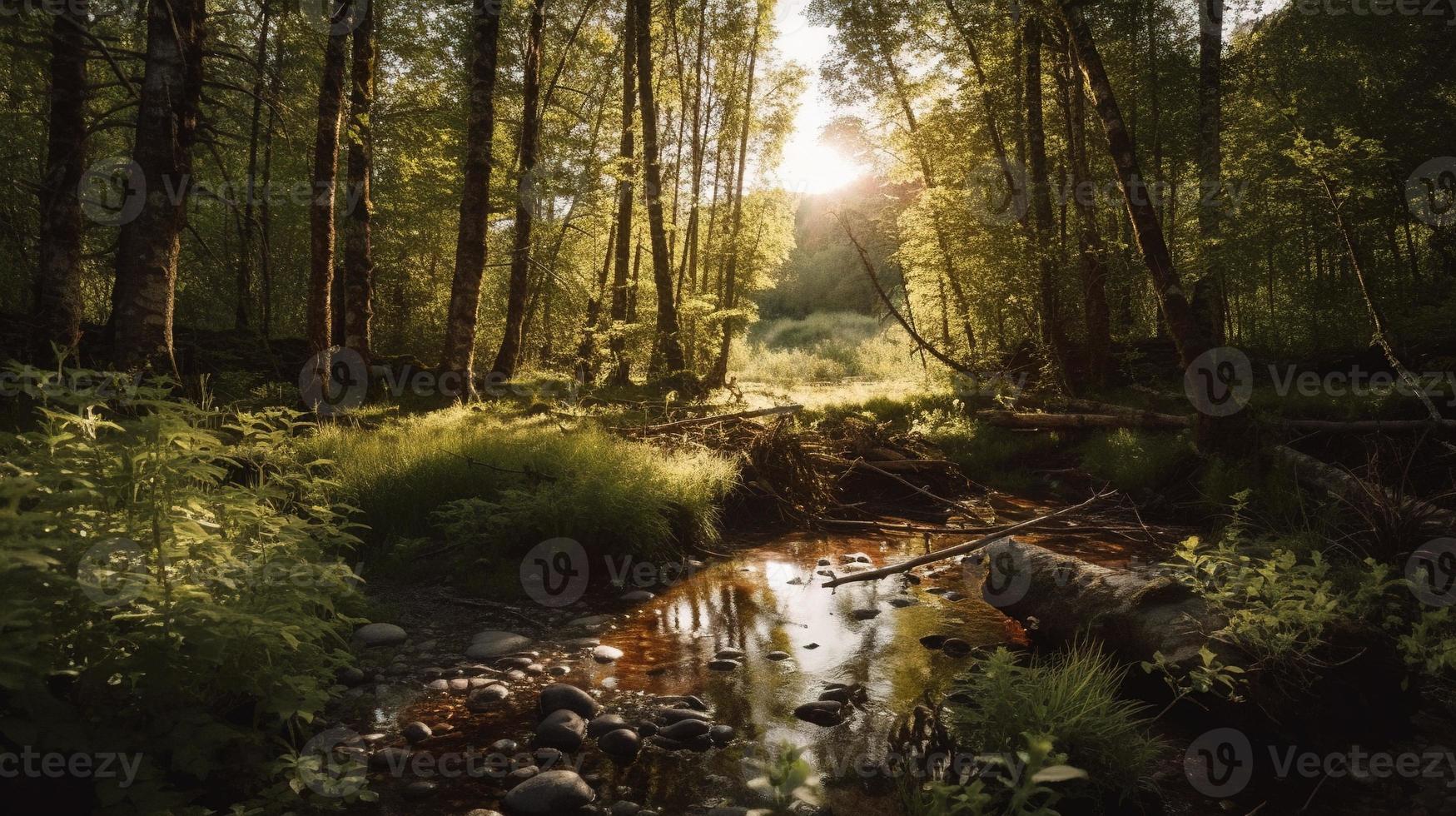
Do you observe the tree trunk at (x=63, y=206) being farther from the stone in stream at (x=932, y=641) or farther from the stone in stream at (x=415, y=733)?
the stone in stream at (x=932, y=641)

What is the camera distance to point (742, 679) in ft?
15.3

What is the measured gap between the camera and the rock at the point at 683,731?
384 centimetres

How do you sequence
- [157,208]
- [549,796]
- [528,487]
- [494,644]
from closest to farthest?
[549,796] → [494,644] → [157,208] → [528,487]

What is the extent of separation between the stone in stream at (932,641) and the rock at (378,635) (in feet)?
12.0

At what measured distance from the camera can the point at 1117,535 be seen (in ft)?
26.1

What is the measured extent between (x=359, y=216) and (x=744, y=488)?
24.7ft

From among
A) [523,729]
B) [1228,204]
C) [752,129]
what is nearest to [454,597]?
[523,729]

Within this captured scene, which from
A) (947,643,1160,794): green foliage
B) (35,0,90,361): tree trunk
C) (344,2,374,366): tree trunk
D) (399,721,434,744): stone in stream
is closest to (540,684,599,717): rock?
(399,721,434,744): stone in stream

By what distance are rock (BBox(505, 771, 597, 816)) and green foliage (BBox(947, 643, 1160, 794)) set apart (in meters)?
1.84

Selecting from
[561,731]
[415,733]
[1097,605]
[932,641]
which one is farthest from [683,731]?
[1097,605]

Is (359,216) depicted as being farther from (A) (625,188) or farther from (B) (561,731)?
(B) (561,731)

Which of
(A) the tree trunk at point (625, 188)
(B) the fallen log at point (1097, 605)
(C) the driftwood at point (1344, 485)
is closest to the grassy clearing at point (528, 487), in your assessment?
(B) the fallen log at point (1097, 605)

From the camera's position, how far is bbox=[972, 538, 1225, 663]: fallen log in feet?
14.0

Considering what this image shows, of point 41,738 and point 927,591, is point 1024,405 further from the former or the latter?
point 41,738
